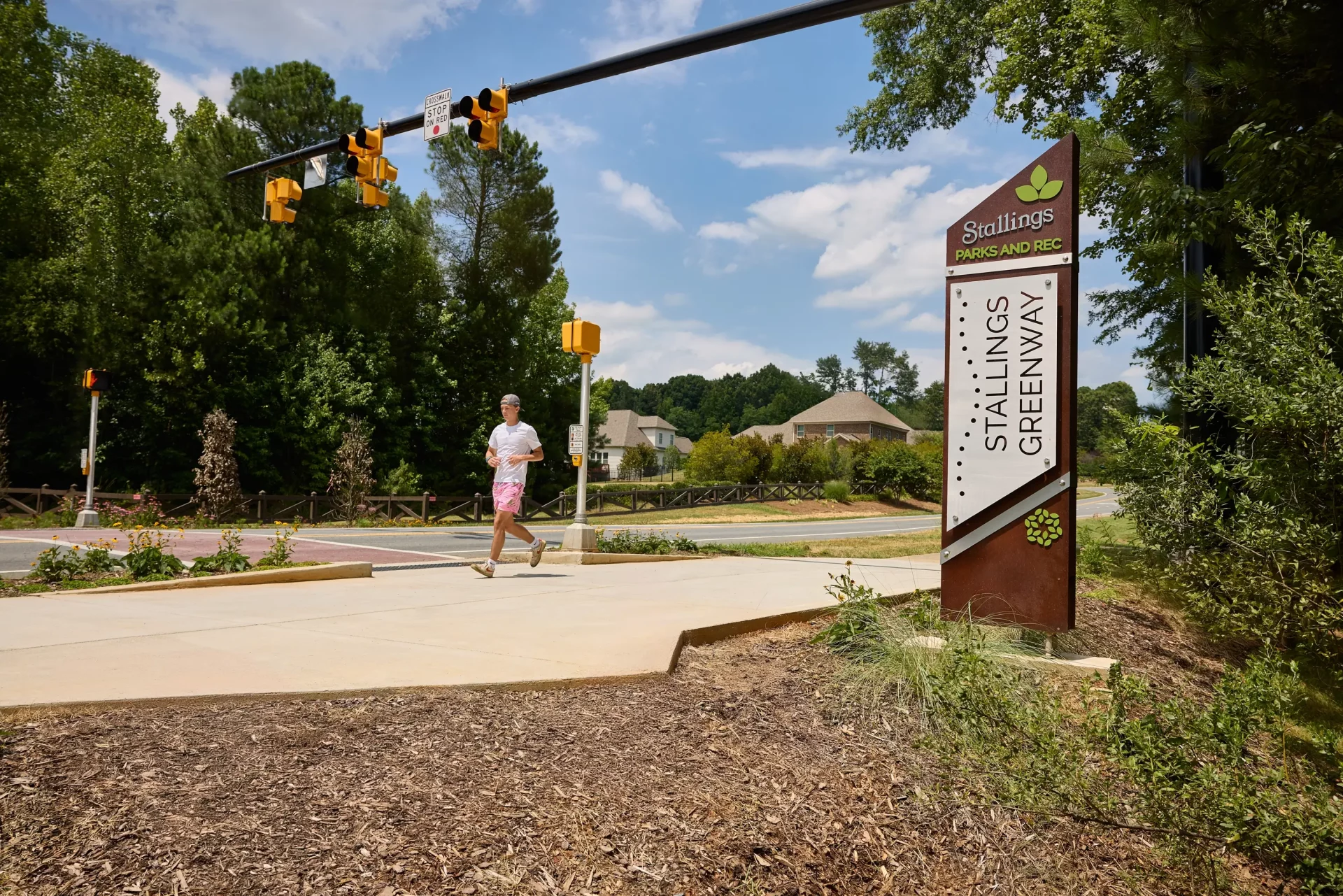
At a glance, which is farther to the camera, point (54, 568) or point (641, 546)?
point (641, 546)

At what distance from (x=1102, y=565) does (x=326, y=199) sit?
2874cm

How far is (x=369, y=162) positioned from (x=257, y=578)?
6.29 meters

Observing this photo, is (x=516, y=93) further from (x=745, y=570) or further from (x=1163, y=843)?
(x=1163, y=843)

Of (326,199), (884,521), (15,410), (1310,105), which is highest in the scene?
(326,199)

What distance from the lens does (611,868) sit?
8.56 feet

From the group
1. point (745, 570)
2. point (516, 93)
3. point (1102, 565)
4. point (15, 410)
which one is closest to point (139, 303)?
point (15, 410)

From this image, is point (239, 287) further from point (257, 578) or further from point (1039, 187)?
point (1039, 187)

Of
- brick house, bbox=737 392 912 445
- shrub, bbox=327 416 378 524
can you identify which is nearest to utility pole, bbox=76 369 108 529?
shrub, bbox=327 416 378 524

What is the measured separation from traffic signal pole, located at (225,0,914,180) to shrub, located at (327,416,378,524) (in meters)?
16.0

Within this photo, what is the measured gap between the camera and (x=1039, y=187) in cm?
528

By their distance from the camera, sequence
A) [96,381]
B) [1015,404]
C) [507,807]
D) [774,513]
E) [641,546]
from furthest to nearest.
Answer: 1. [774,513]
2. [96,381]
3. [641,546]
4. [1015,404]
5. [507,807]

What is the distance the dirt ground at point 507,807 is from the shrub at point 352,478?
23.0 meters

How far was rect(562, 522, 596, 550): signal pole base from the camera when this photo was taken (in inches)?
441

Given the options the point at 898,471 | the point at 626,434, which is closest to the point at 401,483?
the point at 898,471
